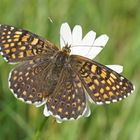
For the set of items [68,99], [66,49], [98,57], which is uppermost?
[66,49]

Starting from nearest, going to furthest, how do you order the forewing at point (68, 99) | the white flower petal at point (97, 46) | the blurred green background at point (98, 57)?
the forewing at point (68, 99) < the white flower petal at point (97, 46) < the blurred green background at point (98, 57)

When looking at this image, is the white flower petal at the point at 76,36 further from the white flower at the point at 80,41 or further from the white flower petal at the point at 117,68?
the white flower petal at the point at 117,68

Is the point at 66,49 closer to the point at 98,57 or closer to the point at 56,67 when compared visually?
the point at 56,67

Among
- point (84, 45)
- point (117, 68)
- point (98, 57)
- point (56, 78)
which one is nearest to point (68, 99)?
point (56, 78)

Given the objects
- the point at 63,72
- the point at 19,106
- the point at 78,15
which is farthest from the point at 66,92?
the point at 78,15

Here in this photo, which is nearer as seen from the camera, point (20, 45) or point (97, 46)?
point (20, 45)

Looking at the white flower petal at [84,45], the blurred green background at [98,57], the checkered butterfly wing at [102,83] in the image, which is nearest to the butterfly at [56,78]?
the checkered butterfly wing at [102,83]
